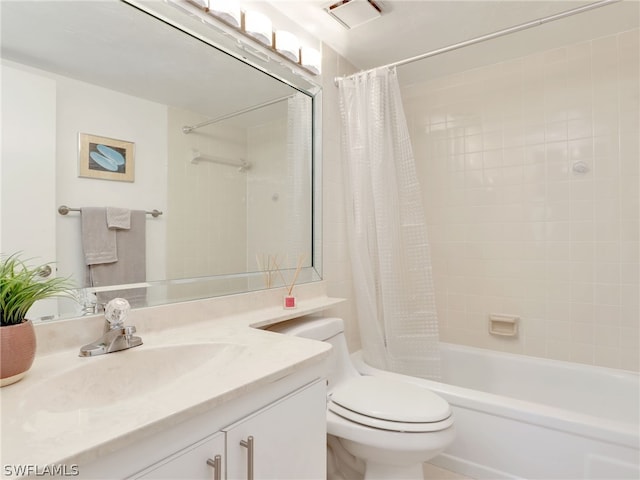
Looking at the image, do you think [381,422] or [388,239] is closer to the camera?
[381,422]

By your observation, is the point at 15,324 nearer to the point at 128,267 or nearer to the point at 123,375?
the point at 123,375

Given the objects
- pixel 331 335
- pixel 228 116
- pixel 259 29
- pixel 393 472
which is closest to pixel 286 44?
pixel 259 29

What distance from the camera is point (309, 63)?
185cm

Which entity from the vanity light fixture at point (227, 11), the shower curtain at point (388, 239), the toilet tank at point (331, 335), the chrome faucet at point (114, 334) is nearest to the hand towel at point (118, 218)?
the chrome faucet at point (114, 334)

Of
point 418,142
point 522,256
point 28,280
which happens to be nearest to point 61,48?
point 28,280

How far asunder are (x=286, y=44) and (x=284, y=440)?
1660 millimetres

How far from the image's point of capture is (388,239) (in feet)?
6.32

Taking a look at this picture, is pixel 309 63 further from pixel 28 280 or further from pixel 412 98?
pixel 28 280

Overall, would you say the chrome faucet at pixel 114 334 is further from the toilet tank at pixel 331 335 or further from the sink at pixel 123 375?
the toilet tank at pixel 331 335

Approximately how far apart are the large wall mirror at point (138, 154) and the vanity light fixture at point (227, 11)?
0.25 feet

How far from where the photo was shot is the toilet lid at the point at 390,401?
4.30 ft

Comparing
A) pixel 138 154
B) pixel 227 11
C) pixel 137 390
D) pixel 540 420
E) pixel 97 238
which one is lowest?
pixel 540 420

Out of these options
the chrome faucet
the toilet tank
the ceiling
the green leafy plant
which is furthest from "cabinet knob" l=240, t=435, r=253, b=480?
the ceiling

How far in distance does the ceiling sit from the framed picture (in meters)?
1.07
